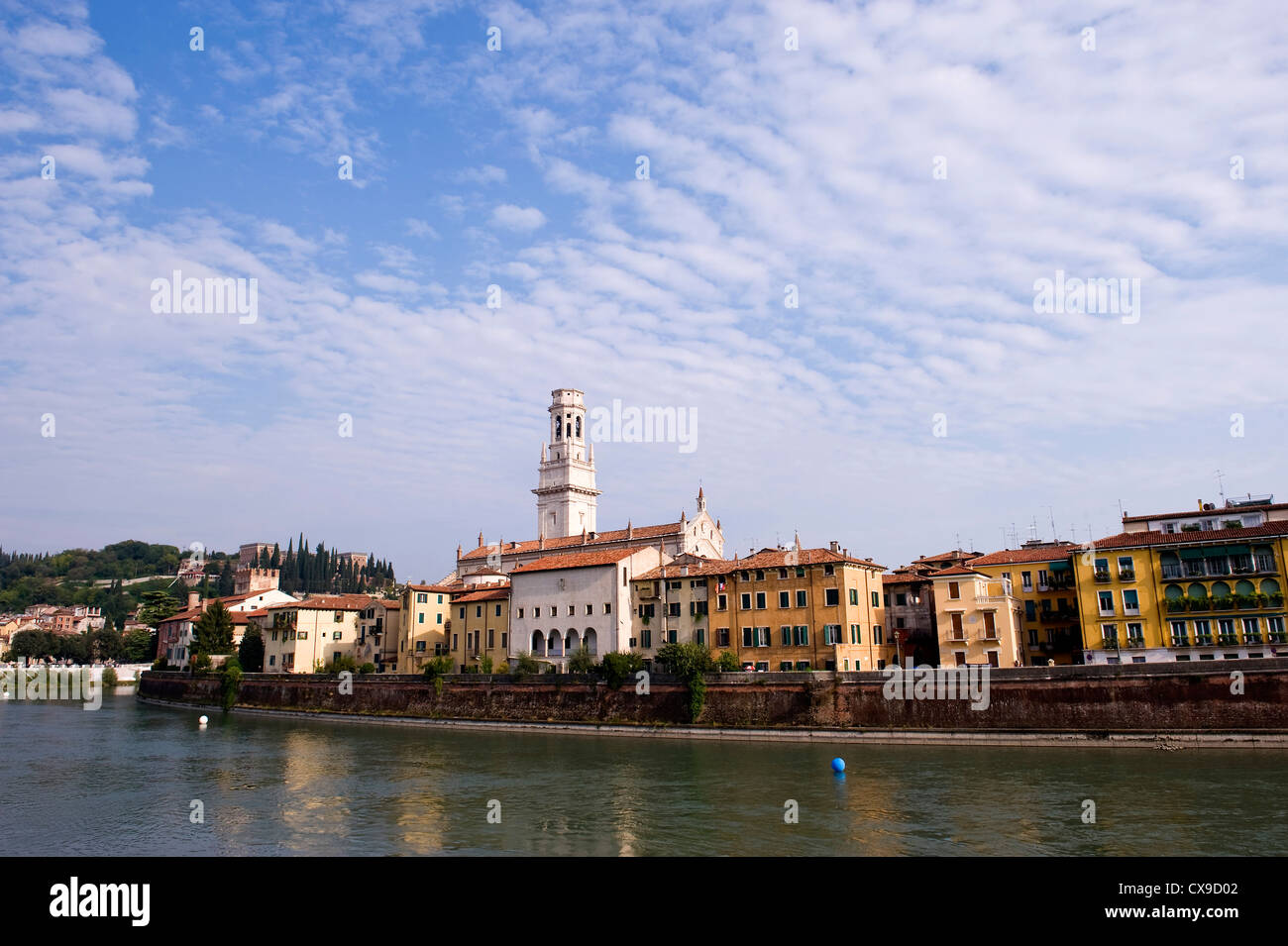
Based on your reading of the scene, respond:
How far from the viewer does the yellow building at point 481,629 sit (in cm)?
7738

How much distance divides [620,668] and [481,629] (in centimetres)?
2355

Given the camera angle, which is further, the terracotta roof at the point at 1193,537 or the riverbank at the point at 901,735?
the terracotta roof at the point at 1193,537

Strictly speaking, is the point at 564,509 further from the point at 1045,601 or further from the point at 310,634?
the point at 1045,601

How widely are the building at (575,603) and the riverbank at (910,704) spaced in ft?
21.5

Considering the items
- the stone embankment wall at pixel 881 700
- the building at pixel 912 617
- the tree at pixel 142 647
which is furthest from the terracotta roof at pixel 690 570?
the tree at pixel 142 647

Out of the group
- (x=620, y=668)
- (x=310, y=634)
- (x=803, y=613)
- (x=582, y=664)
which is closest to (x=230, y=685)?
(x=310, y=634)

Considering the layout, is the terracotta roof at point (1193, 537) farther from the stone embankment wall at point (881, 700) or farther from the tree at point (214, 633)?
the tree at point (214, 633)

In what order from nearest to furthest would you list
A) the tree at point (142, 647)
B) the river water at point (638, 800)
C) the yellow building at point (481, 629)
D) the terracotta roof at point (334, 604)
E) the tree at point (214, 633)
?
1. the river water at point (638, 800)
2. the yellow building at point (481, 629)
3. the terracotta roof at point (334, 604)
4. the tree at point (214, 633)
5. the tree at point (142, 647)

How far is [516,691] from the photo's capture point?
215ft

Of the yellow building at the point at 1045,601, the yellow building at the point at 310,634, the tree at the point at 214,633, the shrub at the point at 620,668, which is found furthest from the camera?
the tree at the point at 214,633

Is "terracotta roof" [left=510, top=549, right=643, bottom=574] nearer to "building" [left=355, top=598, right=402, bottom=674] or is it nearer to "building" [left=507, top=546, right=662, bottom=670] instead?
"building" [left=507, top=546, right=662, bottom=670]
